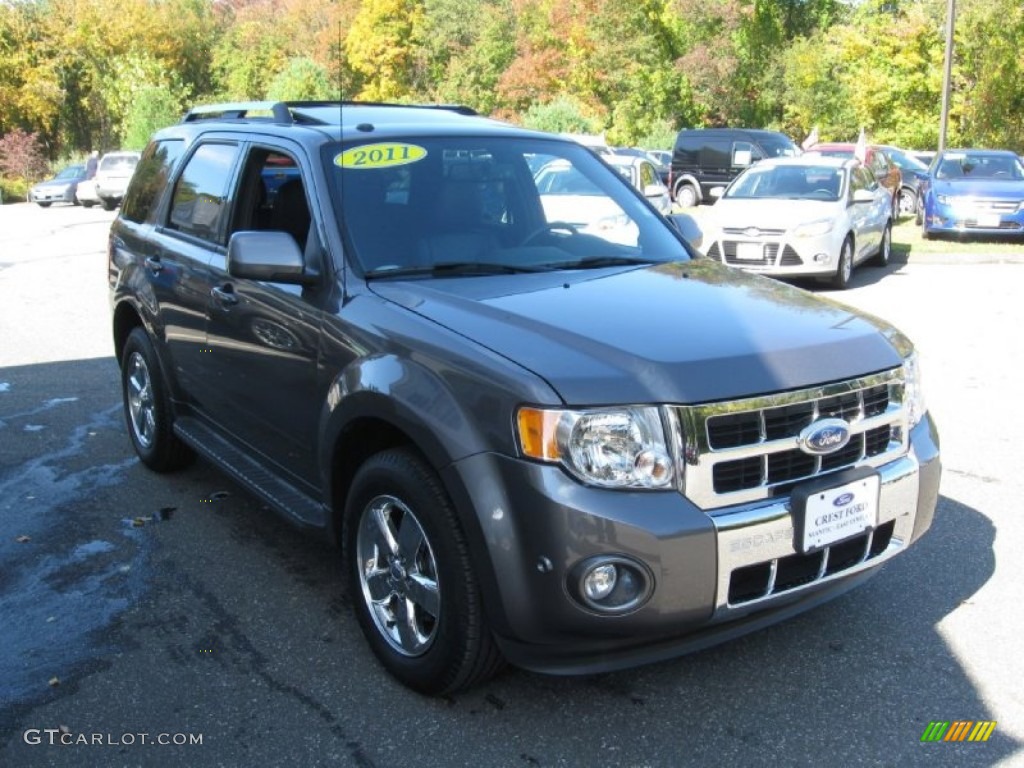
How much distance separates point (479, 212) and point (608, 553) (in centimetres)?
184

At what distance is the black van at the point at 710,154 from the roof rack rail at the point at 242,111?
72.4 ft

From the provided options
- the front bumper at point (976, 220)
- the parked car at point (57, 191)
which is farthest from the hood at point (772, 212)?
the parked car at point (57, 191)

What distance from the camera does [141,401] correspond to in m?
5.92

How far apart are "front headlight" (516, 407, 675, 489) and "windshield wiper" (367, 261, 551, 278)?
112cm

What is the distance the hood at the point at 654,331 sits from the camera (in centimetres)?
300

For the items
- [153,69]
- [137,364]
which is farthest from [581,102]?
[137,364]

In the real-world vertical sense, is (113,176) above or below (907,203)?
above

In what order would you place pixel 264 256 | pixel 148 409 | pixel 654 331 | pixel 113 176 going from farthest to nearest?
pixel 113 176, pixel 148 409, pixel 264 256, pixel 654 331

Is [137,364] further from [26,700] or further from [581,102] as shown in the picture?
[581,102]

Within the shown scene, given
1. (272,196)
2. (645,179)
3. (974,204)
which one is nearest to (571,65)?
(645,179)

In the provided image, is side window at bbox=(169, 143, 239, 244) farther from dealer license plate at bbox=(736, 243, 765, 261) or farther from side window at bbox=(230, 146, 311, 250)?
dealer license plate at bbox=(736, 243, 765, 261)

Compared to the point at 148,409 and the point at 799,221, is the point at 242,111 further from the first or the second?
the point at 799,221

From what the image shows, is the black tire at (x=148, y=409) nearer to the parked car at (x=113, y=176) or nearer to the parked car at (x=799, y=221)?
the parked car at (x=799, y=221)

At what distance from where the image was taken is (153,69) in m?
54.8
